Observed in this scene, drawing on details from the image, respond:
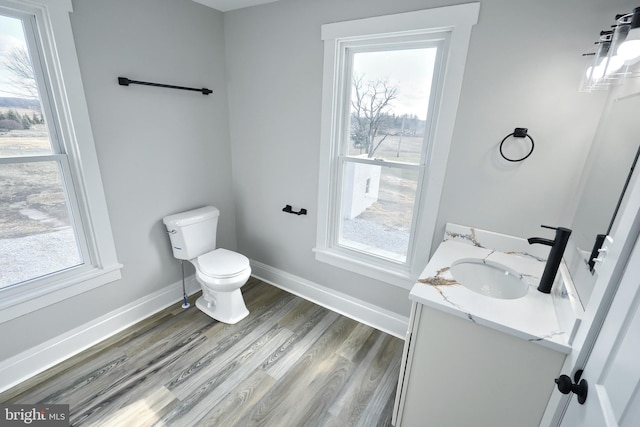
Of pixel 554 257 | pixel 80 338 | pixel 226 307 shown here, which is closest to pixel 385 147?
pixel 554 257

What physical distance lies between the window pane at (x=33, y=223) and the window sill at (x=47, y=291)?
62mm

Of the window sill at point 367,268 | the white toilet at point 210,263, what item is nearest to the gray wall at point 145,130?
the white toilet at point 210,263

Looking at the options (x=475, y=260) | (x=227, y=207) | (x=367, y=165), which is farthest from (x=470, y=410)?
(x=227, y=207)

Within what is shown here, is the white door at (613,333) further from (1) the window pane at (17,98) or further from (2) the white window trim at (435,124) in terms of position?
(1) the window pane at (17,98)

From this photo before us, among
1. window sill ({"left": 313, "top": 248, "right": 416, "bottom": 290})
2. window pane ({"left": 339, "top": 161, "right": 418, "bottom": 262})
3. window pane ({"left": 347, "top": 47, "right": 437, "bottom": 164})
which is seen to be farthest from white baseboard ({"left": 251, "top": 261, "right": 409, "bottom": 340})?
window pane ({"left": 347, "top": 47, "right": 437, "bottom": 164})

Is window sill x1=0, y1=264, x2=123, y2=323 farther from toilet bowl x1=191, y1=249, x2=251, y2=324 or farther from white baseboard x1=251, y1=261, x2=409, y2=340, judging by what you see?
white baseboard x1=251, y1=261, x2=409, y2=340

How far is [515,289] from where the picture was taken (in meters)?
1.46

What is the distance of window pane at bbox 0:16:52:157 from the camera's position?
1474mm

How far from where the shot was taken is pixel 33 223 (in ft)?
5.52

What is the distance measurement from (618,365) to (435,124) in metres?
1.41

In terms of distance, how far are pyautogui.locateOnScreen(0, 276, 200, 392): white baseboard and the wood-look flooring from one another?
0.17 ft

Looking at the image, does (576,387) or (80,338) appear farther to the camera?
(80,338)

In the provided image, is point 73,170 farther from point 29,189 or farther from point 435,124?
point 435,124

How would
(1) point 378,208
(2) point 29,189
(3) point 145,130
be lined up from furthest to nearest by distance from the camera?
(1) point 378,208, (3) point 145,130, (2) point 29,189
